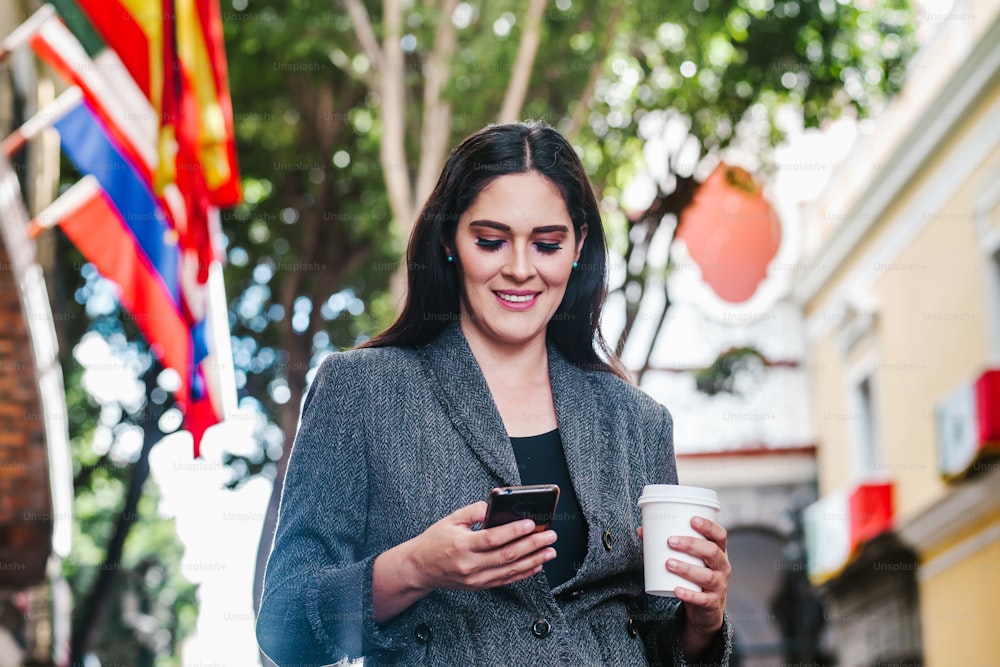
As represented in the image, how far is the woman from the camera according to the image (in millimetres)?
2293

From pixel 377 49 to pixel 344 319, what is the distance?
481 cm

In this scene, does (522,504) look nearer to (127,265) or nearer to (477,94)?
(127,265)

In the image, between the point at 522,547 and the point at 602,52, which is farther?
the point at 602,52

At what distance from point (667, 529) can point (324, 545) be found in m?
0.62

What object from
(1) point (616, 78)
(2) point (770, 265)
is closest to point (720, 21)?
(1) point (616, 78)

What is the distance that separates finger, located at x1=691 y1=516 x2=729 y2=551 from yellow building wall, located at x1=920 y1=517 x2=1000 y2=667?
13385mm

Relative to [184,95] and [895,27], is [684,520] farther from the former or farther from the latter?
[895,27]

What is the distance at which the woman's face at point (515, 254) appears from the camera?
2.54 metres

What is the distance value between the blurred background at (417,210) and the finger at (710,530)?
3.41 metres

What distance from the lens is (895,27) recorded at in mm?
11281

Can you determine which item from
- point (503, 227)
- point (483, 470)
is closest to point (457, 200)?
point (503, 227)

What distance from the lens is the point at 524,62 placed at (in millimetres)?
9703

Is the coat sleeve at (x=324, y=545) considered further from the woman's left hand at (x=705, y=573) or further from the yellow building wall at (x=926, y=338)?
the yellow building wall at (x=926, y=338)

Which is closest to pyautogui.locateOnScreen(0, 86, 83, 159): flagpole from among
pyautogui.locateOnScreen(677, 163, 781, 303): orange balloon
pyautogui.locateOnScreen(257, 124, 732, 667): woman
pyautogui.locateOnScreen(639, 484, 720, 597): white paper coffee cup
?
pyautogui.locateOnScreen(677, 163, 781, 303): orange balloon
